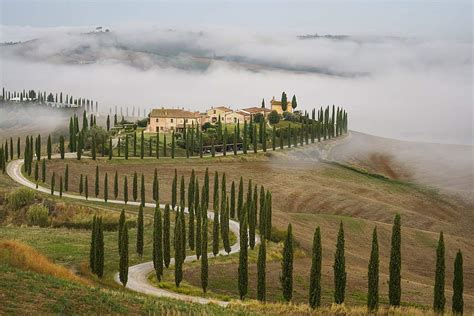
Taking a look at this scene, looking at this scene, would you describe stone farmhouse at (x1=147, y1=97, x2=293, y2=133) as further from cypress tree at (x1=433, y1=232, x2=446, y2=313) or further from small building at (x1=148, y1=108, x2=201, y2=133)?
cypress tree at (x1=433, y1=232, x2=446, y2=313)

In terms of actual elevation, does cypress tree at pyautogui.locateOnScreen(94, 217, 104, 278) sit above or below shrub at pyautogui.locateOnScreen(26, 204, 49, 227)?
above

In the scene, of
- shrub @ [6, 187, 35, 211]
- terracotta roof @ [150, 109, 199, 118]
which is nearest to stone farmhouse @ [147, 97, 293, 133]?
terracotta roof @ [150, 109, 199, 118]

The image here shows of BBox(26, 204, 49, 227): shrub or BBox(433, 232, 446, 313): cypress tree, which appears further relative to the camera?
BBox(26, 204, 49, 227): shrub

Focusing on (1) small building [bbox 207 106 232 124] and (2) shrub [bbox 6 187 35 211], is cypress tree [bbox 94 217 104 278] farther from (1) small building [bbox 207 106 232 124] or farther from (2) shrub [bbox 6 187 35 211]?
(1) small building [bbox 207 106 232 124]

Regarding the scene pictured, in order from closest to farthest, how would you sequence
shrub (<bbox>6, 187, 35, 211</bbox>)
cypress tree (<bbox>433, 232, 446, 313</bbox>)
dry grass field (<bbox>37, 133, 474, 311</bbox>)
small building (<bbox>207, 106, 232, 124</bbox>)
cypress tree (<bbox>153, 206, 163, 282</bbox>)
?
cypress tree (<bbox>433, 232, 446, 313</bbox>), cypress tree (<bbox>153, 206, 163, 282</bbox>), dry grass field (<bbox>37, 133, 474, 311</bbox>), shrub (<bbox>6, 187, 35, 211</bbox>), small building (<bbox>207, 106, 232, 124</bbox>)

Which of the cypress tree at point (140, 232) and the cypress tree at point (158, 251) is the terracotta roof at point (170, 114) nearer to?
the cypress tree at point (140, 232)

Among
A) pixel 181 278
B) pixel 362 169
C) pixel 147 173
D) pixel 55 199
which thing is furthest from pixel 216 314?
pixel 362 169

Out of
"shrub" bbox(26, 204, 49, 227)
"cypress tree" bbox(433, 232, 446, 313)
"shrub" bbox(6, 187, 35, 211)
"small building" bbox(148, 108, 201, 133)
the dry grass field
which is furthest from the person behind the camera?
"small building" bbox(148, 108, 201, 133)
